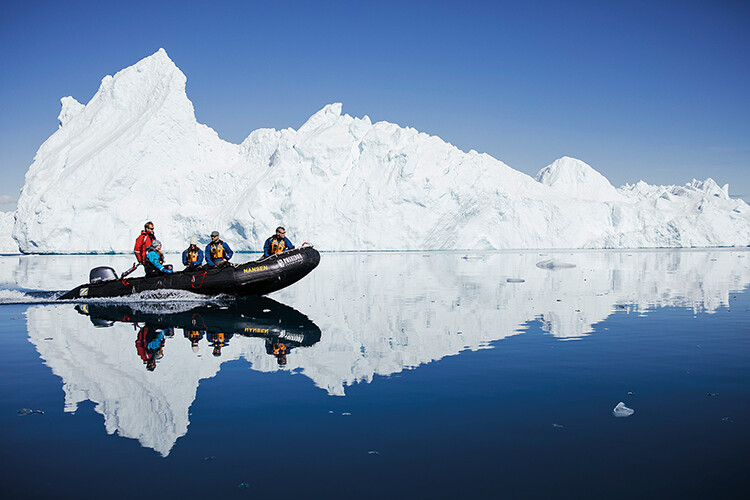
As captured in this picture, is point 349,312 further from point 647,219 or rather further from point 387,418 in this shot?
point 647,219

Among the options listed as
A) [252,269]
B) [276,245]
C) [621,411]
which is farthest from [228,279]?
[621,411]

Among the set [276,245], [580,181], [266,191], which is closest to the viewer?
[276,245]

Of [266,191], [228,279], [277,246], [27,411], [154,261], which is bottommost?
[27,411]

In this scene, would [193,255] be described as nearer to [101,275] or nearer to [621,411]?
[101,275]

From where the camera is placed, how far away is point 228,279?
12.6m

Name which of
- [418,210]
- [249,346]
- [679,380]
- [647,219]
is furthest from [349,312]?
[647,219]

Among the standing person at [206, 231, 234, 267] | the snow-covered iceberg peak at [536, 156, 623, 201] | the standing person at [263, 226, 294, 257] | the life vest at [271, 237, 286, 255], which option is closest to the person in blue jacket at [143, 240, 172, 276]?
the standing person at [206, 231, 234, 267]

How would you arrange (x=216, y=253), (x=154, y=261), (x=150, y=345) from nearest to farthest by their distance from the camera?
A: (x=150, y=345), (x=154, y=261), (x=216, y=253)

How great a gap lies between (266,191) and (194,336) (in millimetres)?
47797

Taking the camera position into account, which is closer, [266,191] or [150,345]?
[150,345]

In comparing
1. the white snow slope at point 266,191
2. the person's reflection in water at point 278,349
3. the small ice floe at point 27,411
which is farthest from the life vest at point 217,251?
the white snow slope at point 266,191

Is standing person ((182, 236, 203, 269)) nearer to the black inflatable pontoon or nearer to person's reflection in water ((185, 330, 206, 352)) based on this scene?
the black inflatable pontoon

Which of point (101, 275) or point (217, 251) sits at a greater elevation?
point (217, 251)

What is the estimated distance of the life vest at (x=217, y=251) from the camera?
43.6 ft
